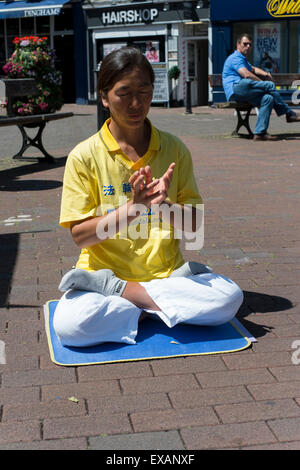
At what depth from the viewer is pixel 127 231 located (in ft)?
12.4

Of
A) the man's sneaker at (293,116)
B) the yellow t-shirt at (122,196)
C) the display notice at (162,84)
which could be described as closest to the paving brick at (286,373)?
the yellow t-shirt at (122,196)

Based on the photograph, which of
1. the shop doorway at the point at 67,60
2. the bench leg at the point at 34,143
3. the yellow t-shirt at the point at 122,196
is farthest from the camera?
the shop doorway at the point at 67,60

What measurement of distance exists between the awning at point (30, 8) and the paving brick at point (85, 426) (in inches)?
983

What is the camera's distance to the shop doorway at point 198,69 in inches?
990

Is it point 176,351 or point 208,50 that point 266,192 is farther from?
point 208,50

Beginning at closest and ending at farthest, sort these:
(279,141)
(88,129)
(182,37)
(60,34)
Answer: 1. (279,141)
2. (88,129)
3. (182,37)
4. (60,34)

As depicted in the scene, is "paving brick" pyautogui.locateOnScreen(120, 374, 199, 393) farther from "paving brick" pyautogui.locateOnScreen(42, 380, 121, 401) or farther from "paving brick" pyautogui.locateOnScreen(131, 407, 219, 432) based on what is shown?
"paving brick" pyautogui.locateOnScreen(131, 407, 219, 432)

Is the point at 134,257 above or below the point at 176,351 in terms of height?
above

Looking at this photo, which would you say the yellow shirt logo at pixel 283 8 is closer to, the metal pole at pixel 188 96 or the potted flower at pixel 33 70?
the metal pole at pixel 188 96

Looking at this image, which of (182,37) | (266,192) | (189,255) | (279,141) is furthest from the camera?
(182,37)

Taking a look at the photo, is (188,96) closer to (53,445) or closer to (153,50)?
(153,50)
